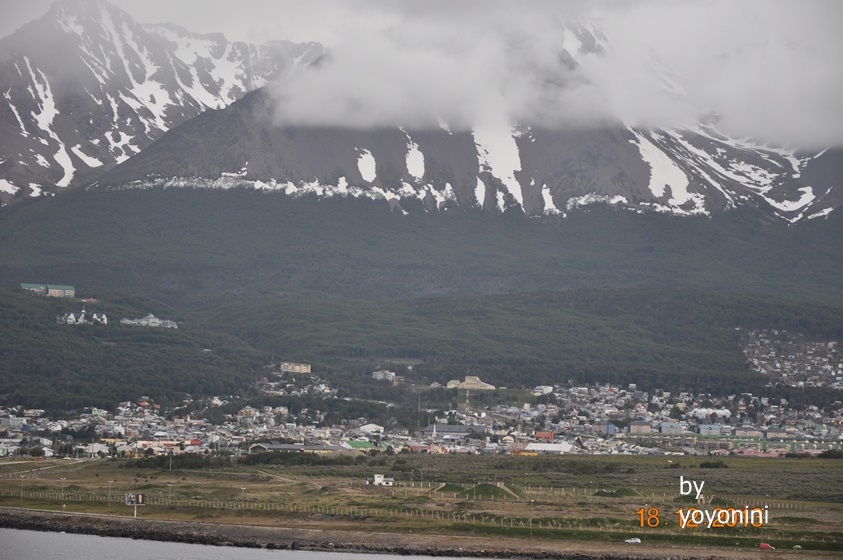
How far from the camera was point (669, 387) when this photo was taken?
128 meters

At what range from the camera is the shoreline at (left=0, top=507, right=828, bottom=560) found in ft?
194

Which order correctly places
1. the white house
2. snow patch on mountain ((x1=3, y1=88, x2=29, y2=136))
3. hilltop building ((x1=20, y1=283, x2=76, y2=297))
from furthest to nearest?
snow patch on mountain ((x1=3, y1=88, x2=29, y2=136)) < hilltop building ((x1=20, y1=283, x2=76, y2=297)) < the white house

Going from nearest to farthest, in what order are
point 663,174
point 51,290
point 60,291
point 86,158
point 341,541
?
point 341,541, point 60,291, point 51,290, point 663,174, point 86,158

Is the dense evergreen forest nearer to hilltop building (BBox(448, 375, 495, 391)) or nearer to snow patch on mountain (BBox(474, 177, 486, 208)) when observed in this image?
snow patch on mountain (BBox(474, 177, 486, 208))

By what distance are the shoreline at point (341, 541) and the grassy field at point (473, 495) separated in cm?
125

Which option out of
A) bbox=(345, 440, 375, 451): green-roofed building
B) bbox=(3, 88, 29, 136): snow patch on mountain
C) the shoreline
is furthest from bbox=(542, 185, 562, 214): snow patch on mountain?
the shoreline

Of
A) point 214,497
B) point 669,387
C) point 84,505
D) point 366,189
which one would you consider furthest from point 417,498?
point 366,189

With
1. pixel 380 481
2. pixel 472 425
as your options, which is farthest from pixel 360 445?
pixel 380 481

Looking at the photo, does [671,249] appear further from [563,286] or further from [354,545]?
[354,545]

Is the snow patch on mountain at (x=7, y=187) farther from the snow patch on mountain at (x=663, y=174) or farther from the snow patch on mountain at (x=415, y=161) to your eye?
Result: the snow patch on mountain at (x=663, y=174)

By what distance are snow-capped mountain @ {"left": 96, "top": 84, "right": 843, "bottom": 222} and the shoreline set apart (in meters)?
111

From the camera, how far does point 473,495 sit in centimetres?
7206

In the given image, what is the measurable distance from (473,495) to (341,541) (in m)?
10.9

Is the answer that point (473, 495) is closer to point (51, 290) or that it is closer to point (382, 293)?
point (51, 290)
